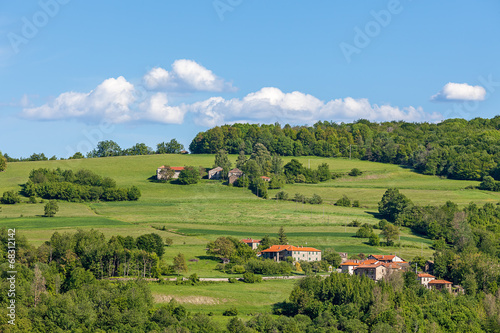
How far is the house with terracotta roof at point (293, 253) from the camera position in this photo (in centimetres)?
11162

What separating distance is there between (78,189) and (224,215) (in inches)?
1363

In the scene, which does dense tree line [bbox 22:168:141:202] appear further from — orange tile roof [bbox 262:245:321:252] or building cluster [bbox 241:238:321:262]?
building cluster [bbox 241:238:321:262]

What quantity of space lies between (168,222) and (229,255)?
2705cm

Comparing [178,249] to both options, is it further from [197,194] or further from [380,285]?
[197,194]

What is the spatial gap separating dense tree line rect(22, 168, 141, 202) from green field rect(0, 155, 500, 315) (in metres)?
3.67

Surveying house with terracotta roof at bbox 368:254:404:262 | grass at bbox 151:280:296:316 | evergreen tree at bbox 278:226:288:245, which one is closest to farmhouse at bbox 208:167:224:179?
evergreen tree at bbox 278:226:288:245

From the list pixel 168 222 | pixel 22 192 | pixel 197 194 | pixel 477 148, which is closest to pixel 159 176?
pixel 197 194

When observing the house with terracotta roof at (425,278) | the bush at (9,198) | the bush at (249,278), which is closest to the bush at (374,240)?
the house with terracotta roof at (425,278)

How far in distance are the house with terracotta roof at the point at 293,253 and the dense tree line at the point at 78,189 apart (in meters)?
49.6

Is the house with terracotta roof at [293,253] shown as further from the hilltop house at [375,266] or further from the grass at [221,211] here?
the hilltop house at [375,266]

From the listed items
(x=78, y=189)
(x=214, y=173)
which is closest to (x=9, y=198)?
(x=78, y=189)

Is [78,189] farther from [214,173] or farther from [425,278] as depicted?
[425,278]

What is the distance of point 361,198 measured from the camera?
158500 millimetres

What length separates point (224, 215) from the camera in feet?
456
